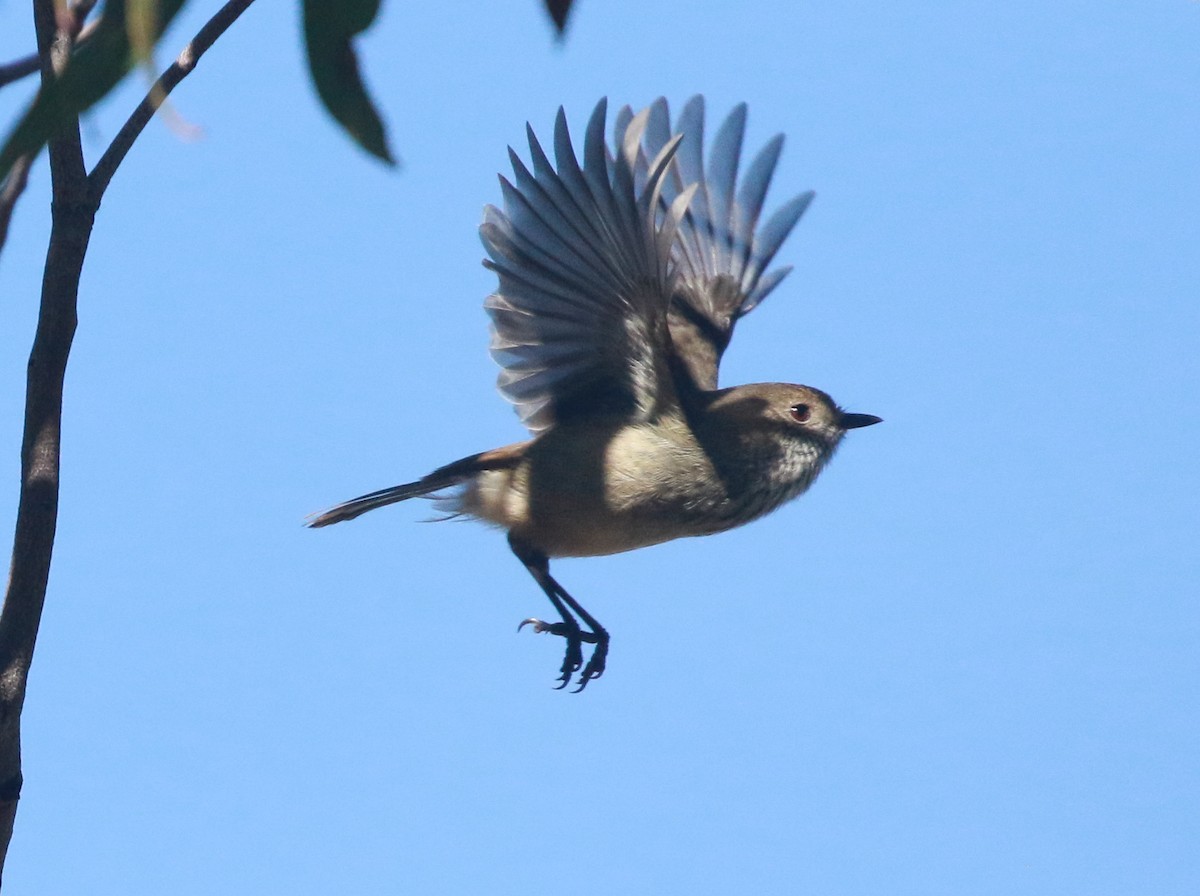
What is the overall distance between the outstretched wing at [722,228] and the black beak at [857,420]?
18.6 inches

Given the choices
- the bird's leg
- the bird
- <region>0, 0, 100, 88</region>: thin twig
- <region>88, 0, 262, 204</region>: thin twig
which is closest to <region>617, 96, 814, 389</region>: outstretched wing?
the bird

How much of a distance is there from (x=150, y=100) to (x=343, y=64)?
0.98 meters

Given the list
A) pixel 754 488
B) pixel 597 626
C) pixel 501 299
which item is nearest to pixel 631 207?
pixel 501 299

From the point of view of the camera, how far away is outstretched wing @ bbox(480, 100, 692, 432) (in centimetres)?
419

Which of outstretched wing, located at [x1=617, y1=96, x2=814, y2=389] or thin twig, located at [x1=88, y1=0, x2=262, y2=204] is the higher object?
outstretched wing, located at [x1=617, y1=96, x2=814, y2=389]

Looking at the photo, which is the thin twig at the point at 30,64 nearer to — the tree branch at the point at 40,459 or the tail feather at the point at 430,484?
the tree branch at the point at 40,459

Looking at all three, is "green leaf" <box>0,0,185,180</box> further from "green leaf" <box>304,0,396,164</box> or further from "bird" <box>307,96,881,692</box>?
"bird" <box>307,96,881,692</box>

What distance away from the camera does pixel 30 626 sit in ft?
7.86

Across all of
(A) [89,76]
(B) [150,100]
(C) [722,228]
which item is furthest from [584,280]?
(A) [89,76]

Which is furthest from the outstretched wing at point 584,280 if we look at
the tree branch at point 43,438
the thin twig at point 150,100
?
the tree branch at point 43,438

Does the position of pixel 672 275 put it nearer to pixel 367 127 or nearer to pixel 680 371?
pixel 680 371

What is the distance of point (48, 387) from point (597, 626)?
2626mm

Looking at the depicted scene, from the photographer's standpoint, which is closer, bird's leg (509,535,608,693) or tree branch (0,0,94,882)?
tree branch (0,0,94,882)

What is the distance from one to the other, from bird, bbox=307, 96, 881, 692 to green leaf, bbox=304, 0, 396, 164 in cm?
240
